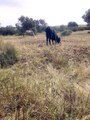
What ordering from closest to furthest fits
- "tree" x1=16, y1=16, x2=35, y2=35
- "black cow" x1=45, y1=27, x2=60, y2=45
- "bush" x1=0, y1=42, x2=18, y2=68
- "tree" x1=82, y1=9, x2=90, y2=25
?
1. "bush" x1=0, y1=42, x2=18, y2=68
2. "black cow" x1=45, y1=27, x2=60, y2=45
3. "tree" x1=16, y1=16, x2=35, y2=35
4. "tree" x1=82, y1=9, x2=90, y2=25

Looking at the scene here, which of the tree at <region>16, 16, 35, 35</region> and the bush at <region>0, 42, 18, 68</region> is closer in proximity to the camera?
the bush at <region>0, 42, 18, 68</region>

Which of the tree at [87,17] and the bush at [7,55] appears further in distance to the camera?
the tree at [87,17]

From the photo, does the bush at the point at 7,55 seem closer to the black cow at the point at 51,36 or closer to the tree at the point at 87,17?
the black cow at the point at 51,36

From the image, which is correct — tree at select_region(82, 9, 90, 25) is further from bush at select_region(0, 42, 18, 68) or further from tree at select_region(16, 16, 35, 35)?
bush at select_region(0, 42, 18, 68)

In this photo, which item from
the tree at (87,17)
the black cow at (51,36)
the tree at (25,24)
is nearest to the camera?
the black cow at (51,36)

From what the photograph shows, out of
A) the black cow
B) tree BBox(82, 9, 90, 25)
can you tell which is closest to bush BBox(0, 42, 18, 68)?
the black cow

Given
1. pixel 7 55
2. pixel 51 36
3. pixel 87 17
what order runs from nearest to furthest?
pixel 7 55 → pixel 51 36 → pixel 87 17

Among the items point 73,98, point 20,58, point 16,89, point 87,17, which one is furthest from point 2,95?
point 87,17

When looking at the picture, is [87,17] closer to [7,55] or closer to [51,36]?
[51,36]

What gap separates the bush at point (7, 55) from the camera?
35.3 feet

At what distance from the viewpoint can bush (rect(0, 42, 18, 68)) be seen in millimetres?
10750

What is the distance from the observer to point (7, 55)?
11555 mm

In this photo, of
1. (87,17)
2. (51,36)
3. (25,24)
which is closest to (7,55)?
(51,36)

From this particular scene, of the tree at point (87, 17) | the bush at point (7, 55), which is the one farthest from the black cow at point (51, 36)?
the tree at point (87, 17)
